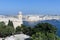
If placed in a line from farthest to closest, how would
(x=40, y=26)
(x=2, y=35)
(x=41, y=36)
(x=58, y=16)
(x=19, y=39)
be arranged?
(x=58, y=16) < (x=40, y=26) < (x=2, y=35) < (x=19, y=39) < (x=41, y=36)

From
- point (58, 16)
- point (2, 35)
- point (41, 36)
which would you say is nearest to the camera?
point (41, 36)

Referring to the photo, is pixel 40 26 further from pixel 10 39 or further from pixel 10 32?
pixel 10 39

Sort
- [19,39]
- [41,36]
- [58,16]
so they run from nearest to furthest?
[41,36] → [19,39] → [58,16]

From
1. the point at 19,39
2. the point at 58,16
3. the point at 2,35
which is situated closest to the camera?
the point at 19,39

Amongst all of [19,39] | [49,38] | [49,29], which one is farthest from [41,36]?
[49,29]

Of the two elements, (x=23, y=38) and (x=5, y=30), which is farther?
(x=5, y=30)

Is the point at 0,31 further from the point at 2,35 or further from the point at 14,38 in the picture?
the point at 14,38

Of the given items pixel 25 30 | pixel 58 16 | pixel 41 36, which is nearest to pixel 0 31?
pixel 25 30

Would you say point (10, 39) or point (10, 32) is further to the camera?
point (10, 32)
